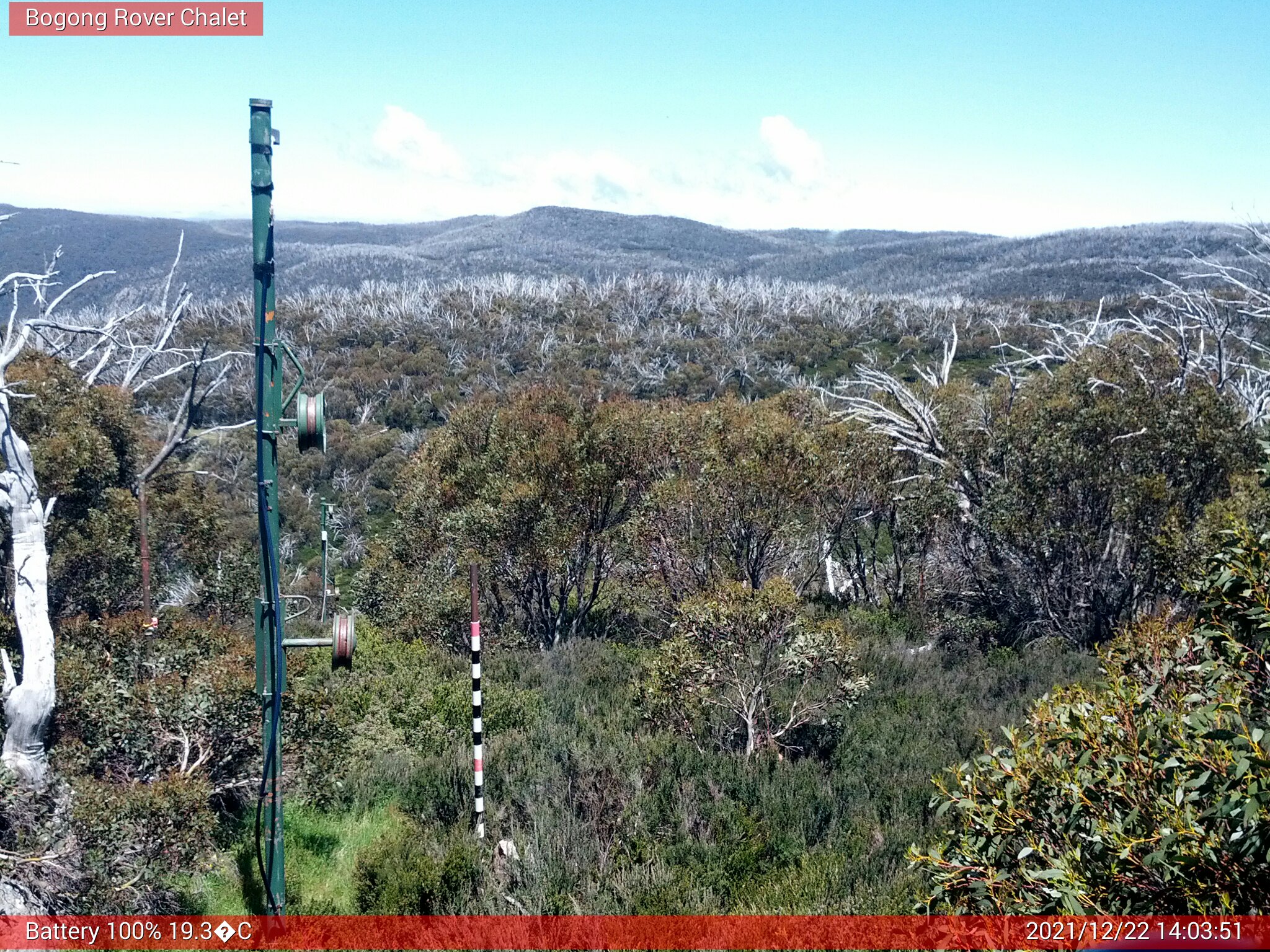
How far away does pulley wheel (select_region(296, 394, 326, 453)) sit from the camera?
4949 millimetres

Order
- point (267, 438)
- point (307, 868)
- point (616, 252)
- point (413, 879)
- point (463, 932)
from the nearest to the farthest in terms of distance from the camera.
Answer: point (267, 438) < point (463, 932) < point (413, 879) < point (307, 868) < point (616, 252)

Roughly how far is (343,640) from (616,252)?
12587 cm

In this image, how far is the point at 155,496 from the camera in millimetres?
14781

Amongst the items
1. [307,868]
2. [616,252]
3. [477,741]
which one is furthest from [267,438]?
[616,252]

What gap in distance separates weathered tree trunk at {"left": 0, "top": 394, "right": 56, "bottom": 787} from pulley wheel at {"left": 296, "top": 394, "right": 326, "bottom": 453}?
12.5 feet

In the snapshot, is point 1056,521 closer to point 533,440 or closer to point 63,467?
point 533,440

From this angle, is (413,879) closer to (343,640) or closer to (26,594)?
(343,640)

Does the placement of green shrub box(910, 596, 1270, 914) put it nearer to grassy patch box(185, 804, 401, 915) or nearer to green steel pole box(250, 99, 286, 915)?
green steel pole box(250, 99, 286, 915)

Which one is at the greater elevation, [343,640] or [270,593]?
[270,593]

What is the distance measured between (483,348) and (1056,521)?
139 feet

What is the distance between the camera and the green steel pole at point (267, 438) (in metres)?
5.06

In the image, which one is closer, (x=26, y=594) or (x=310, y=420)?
(x=310, y=420)

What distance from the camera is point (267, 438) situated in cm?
522

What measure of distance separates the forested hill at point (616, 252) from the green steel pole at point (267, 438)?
6930 cm
